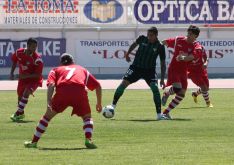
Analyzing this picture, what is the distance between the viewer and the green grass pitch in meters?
13.2

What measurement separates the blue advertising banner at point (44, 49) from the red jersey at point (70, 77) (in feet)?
94.8

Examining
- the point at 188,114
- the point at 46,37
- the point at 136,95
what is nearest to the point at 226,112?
the point at 188,114

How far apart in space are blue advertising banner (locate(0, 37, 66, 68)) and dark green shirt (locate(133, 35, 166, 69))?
2362 centimetres

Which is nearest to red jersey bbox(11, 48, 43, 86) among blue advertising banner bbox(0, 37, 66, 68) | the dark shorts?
the dark shorts

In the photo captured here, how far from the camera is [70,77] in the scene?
1470 centimetres

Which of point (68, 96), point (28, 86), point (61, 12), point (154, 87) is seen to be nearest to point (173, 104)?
point (154, 87)

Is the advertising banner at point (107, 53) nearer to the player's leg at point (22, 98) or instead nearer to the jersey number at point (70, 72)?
the player's leg at point (22, 98)

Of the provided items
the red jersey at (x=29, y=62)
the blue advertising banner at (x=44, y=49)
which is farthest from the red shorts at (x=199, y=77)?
the blue advertising banner at (x=44, y=49)

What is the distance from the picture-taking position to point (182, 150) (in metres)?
14.3

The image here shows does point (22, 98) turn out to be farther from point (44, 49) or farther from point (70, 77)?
point (44, 49)

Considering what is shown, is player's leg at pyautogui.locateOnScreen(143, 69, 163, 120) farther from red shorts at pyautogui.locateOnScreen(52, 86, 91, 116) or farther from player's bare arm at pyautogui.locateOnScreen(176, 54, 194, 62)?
red shorts at pyautogui.locateOnScreen(52, 86, 91, 116)

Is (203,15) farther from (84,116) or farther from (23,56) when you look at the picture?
(84,116)

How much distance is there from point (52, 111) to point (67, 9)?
31.6 meters

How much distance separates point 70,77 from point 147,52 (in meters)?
5.85
